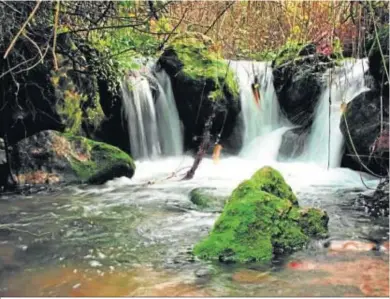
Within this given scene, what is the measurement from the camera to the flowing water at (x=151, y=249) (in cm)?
367

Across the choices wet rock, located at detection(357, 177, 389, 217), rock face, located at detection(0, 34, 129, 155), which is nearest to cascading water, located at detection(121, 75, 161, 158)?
rock face, located at detection(0, 34, 129, 155)

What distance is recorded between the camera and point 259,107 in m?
11.0

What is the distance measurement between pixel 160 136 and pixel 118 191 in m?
3.44

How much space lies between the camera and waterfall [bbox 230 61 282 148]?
1093 cm

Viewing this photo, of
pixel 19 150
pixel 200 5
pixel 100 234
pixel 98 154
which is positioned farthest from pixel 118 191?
pixel 200 5

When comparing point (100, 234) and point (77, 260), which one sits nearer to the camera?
point (77, 260)

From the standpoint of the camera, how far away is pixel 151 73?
34.4 ft

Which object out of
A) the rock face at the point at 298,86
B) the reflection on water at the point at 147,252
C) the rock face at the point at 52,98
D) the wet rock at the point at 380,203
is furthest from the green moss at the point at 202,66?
the wet rock at the point at 380,203

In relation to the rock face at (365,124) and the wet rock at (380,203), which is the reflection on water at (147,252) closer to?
the wet rock at (380,203)

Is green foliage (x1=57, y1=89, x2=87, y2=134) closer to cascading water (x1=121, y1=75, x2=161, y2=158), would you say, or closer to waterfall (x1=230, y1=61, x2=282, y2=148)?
cascading water (x1=121, y1=75, x2=161, y2=158)

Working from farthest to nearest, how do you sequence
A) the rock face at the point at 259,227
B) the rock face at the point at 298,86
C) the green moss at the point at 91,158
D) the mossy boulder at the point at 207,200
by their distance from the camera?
the rock face at the point at 298,86
the green moss at the point at 91,158
the mossy boulder at the point at 207,200
the rock face at the point at 259,227

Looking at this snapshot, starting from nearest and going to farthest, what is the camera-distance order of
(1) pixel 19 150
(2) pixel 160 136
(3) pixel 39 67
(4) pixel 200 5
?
(4) pixel 200 5
(3) pixel 39 67
(1) pixel 19 150
(2) pixel 160 136

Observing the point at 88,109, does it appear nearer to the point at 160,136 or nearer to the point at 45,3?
the point at 160,136

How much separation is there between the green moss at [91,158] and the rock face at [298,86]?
375 cm
